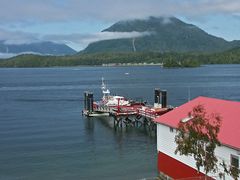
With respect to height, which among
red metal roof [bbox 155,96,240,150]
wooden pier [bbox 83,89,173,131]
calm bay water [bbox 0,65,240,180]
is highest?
red metal roof [bbox 155,96,240,150]

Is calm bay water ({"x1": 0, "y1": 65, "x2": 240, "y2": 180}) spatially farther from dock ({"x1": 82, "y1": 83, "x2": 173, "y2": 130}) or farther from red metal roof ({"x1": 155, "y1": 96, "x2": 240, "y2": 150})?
red metal roof ({"x1": 155, "y1": 96, "x2": 240, "y2": 150})

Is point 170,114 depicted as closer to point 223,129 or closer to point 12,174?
point 223,129

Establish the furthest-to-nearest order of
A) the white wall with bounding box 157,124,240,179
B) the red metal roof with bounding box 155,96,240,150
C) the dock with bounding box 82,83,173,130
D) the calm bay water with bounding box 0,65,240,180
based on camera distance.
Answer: the dock with bounding box 82,83,173,130 < the calm bay water with bounding box 0,65,240,180 < the white wall with bounding box 157,124,240,179 < the red metal roof with bounding box 155,96,240,150

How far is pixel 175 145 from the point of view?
3125 centimetres

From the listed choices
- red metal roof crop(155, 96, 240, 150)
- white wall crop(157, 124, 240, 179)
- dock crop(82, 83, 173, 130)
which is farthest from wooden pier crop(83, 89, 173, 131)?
red metal roof crop(155, 96, 240, 150)

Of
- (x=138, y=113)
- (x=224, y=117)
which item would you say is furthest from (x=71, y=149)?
(x=224, y=117)

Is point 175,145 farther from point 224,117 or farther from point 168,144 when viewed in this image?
point 224,117

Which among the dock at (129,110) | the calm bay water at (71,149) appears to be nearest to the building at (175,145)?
the calm bay water at (71,149)

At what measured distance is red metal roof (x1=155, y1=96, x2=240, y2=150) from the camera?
25.5 m

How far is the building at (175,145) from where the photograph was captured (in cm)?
2547

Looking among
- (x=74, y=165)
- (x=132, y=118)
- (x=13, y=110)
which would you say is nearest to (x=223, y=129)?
(x=74, y=165)

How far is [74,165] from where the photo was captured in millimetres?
43375

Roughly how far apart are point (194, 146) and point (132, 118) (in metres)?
50.3

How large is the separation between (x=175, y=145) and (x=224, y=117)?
458 centimetres
